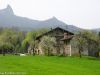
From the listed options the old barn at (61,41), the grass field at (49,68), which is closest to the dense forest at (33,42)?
the old barn at (61,41)

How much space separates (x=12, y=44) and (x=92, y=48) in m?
49.8

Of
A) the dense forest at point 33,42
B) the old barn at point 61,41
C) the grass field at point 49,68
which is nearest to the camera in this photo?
the grass field at point 49,68

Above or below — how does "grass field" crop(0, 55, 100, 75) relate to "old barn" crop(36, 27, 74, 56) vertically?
below

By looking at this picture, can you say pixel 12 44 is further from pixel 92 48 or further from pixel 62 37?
pixel 92 48

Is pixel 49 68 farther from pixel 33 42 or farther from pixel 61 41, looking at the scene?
pixel 33 42

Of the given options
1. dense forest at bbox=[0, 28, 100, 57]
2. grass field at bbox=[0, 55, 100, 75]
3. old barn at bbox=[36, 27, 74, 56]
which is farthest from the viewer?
old barn at bbox=[36, 27, 74, 56]

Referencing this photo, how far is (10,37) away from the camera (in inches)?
4988

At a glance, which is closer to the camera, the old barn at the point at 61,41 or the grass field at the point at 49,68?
the grass field at the point at 49,68

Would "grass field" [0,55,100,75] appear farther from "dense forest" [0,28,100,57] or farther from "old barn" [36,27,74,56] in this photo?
"old barn" [36,27,74,56]

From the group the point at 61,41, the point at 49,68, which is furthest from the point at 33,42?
the point at 49,68

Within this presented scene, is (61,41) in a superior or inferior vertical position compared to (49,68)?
superior

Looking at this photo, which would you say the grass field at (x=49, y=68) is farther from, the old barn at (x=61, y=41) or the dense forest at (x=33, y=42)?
the old barn at (x=61, y=41)

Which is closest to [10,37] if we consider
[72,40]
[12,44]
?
[12,44]

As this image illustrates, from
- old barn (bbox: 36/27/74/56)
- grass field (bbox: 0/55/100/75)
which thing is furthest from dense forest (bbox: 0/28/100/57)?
grass field (bbox: 0/55/100/75)
